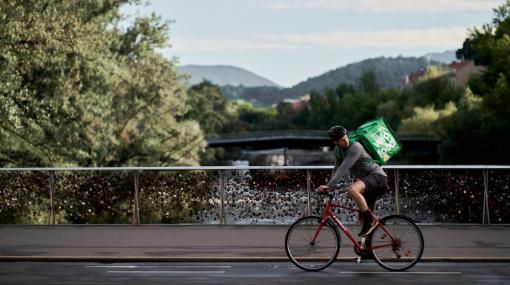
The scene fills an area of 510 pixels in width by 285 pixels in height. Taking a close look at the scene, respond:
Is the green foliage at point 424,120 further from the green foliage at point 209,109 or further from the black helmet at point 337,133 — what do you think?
the black helmet at point 337,133

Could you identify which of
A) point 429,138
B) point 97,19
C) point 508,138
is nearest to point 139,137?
point 97,19

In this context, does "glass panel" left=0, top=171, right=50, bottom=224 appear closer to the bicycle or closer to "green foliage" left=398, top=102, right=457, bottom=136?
the bicycle

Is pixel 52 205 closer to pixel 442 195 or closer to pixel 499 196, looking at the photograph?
pixel 442 195

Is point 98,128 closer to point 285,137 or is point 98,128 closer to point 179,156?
point 179,156

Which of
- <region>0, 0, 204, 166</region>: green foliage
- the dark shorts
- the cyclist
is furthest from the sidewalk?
<region>0, 0, 204, 166</region>: green foliage

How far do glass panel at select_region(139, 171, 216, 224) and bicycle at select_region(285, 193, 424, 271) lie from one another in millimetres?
5519

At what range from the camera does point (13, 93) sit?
101 ft

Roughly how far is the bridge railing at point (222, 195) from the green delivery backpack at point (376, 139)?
451 cm

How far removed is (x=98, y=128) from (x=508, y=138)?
1073 inches

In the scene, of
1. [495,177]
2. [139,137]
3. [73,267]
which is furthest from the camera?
[139,137]

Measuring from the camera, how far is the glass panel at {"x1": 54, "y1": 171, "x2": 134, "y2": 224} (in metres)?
17.3

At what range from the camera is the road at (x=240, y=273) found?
10.6 meters

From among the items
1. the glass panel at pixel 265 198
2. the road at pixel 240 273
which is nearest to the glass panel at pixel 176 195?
the glass panel at pixel 265 198

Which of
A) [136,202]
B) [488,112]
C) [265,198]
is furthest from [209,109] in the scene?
[265,198]
